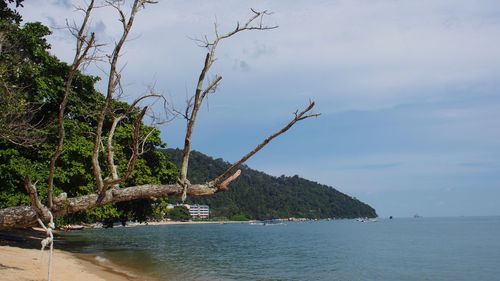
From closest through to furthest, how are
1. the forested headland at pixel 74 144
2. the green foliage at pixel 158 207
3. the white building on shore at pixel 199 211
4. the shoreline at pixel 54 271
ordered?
the forested headland at pixel 74 144, the shoreline at pixel 54 271, the green foliage at pixel 158 207, the white building on shore at pixel 199 211

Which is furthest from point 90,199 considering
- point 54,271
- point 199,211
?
point 199,211

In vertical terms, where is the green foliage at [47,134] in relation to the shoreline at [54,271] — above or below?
above

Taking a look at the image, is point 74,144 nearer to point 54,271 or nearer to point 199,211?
A: point 54,271

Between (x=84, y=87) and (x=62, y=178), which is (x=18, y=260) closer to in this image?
(x=62, y=178)

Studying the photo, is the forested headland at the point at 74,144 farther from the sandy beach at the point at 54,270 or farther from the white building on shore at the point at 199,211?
the white building on shore at the point at 199,211

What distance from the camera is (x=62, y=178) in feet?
72.3

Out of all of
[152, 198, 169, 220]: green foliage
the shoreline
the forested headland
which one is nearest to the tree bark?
the forested headland

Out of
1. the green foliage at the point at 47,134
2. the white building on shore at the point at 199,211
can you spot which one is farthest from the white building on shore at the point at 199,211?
the green foliage at the point at 47,134

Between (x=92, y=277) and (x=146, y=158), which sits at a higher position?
(x=146, y=158)

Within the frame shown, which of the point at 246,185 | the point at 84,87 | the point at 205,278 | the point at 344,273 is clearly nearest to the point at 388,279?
the point at 344,273

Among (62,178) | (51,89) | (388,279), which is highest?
(51,89)

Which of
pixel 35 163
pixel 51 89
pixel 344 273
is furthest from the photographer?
pixel 344 273

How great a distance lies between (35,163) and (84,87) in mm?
6239

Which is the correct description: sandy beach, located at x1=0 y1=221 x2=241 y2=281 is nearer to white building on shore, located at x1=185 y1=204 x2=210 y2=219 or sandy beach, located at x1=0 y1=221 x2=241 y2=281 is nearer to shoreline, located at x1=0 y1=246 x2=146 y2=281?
shoreline, located at x1=0 y1=246 x2=146 y2=281
